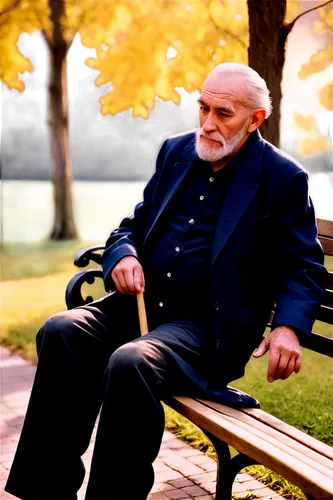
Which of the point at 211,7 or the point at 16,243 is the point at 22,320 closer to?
the point at 211,7

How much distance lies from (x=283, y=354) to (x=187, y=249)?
653 millimetres

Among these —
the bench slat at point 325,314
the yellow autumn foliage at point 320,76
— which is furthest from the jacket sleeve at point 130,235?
the yellow autumn foliage at point 320,76

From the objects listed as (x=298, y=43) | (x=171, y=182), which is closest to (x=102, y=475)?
(x=171, y=182)

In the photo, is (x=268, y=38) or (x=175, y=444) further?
(x=268, y=38)

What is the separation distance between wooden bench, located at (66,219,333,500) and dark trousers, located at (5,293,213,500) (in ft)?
0.51

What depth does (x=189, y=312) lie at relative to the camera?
10.6 ft

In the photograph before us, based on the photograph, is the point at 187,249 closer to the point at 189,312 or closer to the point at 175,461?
the point at 189,312

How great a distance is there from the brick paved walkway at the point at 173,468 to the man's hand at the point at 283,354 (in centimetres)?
85

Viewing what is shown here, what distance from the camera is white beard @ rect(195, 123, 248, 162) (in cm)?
320

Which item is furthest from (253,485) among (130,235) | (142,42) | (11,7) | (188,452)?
(11,7)

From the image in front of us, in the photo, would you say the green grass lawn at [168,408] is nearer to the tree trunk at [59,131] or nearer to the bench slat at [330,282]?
the bench slat at [330,282]

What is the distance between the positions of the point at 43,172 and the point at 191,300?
1583cm

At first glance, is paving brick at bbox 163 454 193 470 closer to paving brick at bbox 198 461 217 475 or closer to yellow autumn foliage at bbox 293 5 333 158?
paving brick at bbox 198 461 217 475

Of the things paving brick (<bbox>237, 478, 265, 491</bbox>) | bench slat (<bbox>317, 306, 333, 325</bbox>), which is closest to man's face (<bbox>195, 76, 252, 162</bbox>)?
bench slat (<bbox>317, 306, 333, 325</bbox>)
